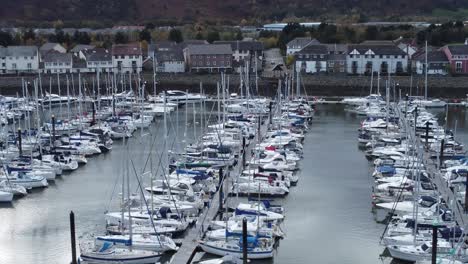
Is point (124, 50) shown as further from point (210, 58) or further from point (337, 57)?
point (337, 57)

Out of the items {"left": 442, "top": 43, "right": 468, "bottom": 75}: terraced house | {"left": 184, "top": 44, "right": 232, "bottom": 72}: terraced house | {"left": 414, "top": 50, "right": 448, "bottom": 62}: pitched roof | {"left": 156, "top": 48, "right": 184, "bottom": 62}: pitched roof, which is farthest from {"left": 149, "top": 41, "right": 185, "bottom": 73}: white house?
{"left": 442, "top": 43, "right": 468, "bottom": 75}: terraced house

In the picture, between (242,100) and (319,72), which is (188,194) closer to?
(242,100)

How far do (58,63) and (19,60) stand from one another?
314 centimetres

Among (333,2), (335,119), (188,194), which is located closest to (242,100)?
(335,119)

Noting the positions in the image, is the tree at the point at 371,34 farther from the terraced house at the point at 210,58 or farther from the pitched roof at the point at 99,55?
the pitched roof at the point at 99,55

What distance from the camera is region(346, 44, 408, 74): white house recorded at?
1975 inches

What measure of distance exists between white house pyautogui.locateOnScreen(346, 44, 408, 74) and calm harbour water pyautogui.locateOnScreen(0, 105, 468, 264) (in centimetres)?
2134

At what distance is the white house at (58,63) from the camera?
5103 cm

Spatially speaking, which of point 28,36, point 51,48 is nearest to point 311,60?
point 51,48

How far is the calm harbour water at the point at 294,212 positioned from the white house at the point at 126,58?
22557 millimetres

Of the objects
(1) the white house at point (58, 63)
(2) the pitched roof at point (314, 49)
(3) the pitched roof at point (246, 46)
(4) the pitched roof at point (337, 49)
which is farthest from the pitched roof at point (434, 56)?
(1) the white house at point (58, 63)

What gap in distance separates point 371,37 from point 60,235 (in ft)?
149

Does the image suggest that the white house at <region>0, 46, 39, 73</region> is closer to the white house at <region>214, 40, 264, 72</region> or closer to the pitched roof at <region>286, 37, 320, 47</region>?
the white house at <region>214, 40, 264, 72</region>

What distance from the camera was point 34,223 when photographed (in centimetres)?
2034
